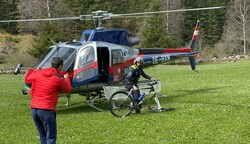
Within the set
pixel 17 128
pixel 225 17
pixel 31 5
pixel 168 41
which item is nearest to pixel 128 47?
pixel 17 128

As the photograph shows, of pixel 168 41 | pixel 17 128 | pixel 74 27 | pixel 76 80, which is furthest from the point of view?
pixel 74 27

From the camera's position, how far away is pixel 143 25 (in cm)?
6812

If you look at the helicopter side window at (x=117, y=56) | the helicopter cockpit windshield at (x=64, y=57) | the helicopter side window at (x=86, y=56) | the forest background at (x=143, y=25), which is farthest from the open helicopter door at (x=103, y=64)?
the forest background at (x=143, y=25)

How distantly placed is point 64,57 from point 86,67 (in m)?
0.88

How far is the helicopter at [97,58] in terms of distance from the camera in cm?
1341

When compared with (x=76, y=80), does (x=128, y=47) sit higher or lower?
higher

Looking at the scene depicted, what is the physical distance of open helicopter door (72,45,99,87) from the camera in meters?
13.4

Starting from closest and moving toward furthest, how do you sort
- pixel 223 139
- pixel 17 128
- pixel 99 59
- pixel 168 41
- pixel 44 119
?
pixel 44 119, pixel 223 139, pixel 17 128, pixel 99 59, pixel 168 41

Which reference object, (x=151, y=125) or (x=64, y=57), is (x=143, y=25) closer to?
(x=64, y=57)

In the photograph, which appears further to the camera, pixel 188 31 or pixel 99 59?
pixel 188 31

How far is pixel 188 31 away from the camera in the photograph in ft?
233

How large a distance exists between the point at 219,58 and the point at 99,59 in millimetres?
42527

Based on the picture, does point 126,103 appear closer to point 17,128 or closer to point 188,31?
point 17,128

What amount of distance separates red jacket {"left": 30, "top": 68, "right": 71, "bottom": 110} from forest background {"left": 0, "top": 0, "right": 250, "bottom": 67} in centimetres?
4084
